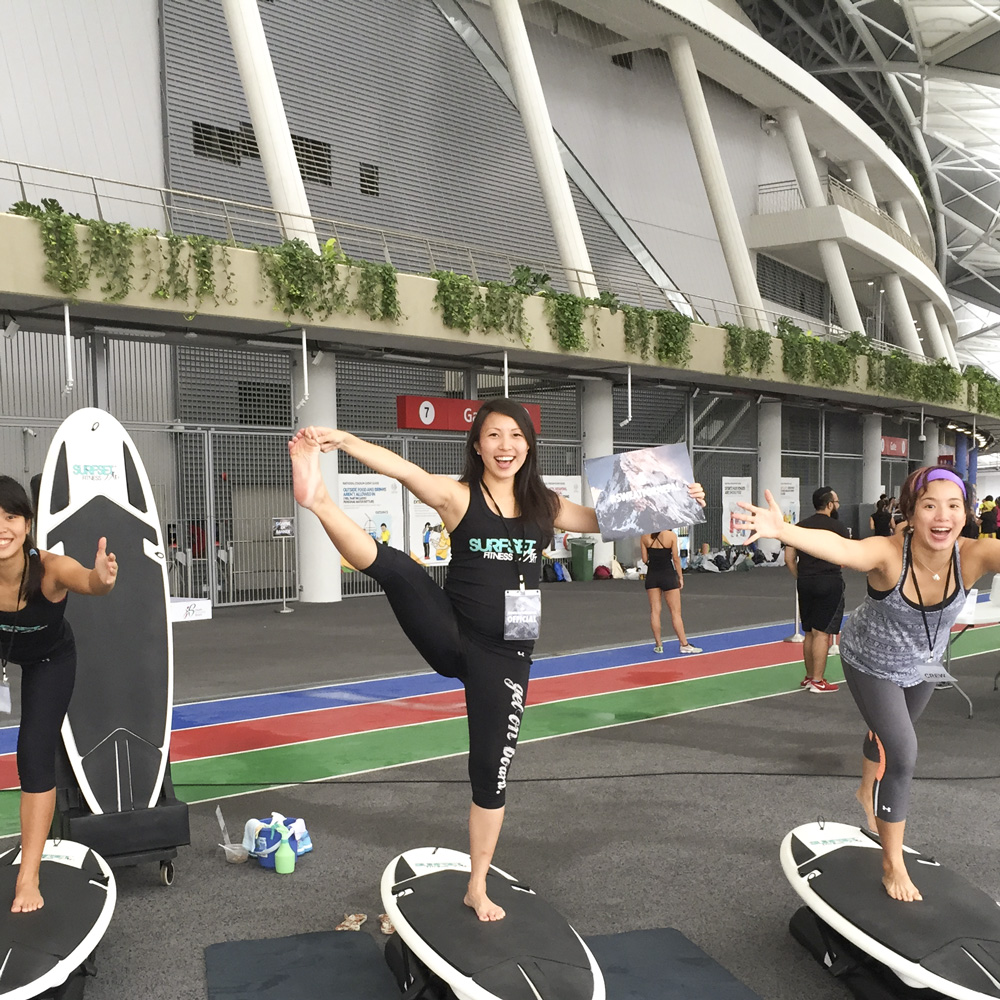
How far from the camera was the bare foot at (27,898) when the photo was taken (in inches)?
148

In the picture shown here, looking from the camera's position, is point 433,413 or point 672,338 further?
point 672,338

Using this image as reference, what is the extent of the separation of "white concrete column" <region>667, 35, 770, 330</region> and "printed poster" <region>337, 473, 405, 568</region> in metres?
11.7

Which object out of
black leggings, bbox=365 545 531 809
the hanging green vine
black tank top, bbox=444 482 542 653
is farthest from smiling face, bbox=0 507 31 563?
the hanging green vine

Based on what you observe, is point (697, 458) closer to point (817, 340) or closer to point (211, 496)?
point (817, 340)

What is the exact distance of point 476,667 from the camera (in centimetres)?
375

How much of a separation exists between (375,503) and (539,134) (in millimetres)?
8677

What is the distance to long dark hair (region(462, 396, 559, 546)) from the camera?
12.9 feet

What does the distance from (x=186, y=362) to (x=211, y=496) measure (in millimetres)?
2476

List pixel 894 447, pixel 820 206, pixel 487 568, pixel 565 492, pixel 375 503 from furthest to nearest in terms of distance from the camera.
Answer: pixel 894 447 → pixel 820 206 → pixel 565 492 → pixel 375 503 → pixel 487 568

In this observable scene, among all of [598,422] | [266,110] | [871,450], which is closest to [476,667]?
[266,110]

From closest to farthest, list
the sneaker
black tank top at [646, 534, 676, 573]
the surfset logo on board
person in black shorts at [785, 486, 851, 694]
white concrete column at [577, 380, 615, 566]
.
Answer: the surfset logo on board
person in black shorts at [785, 486, 851, 694]
the sneaker
black tank top at [646, 534, 676, 573]
white concrete column at [577, 380, 615, 566]

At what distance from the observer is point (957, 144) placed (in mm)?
46438

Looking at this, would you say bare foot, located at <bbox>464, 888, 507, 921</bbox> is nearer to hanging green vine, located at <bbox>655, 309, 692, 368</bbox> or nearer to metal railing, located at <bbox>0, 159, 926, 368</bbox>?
metal railing, located at <bbox>0, 159, 926, 368</bbox>

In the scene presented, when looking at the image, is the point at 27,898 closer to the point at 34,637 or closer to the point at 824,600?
the point at 34,637
